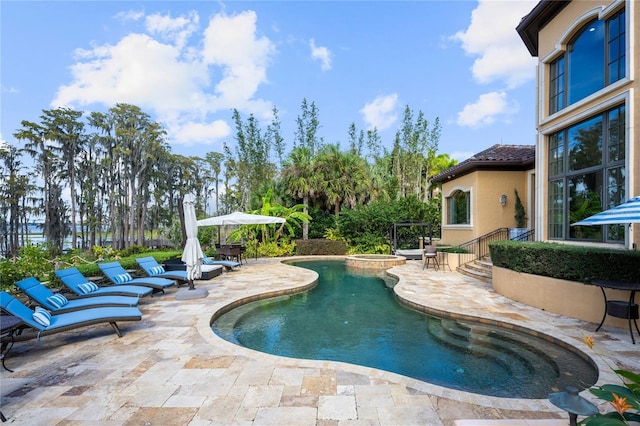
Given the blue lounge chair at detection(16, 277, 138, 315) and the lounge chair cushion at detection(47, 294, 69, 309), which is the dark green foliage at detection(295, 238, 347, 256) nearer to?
Answer: the blue lounge chair at detection(16, 277, 138, 315)

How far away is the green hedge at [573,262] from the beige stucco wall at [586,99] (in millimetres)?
1022

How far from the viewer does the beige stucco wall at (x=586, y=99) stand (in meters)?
6.71

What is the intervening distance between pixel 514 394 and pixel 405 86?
2747 centimetres

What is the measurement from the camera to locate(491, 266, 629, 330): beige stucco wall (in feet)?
21.0

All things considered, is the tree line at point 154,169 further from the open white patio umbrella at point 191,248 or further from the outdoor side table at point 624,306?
the outdoor side table at point 624,306

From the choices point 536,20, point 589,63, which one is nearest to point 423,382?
point 589,63

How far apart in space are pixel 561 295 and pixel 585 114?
4617 mm

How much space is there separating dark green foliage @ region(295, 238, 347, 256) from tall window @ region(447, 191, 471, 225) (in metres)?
6.78

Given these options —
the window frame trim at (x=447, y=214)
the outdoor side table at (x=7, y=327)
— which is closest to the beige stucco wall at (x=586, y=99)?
the window frame trim at (x=447, y=214)

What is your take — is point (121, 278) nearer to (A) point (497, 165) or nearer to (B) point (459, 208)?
(A) point (497, 165)

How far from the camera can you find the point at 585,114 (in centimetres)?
800

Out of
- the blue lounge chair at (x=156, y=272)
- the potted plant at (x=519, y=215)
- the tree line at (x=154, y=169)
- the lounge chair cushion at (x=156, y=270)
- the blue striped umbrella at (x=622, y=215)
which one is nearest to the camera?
the blue striped umbrella at (x=622, y=215)

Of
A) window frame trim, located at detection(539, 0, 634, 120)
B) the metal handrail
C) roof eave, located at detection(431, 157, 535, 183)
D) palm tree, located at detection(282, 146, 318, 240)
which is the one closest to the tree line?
palm tree, located at detection(282, 146, 318, 240)

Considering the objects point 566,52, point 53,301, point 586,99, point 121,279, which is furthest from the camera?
point 566,52
